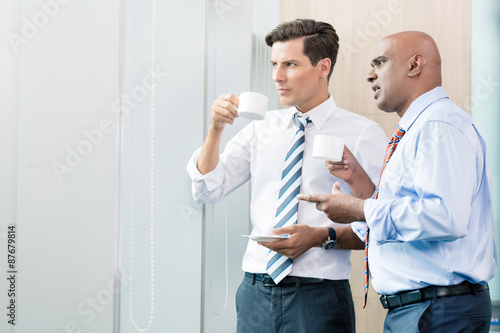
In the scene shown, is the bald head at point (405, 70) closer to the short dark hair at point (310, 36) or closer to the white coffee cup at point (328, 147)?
the white coffee cup at point (328, 147)

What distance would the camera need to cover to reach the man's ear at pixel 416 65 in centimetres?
155

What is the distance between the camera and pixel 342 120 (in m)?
1.85

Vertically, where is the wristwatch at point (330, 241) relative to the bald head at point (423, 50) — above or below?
Answer: below

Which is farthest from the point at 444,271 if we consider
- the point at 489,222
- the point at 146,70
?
the point at 146,70

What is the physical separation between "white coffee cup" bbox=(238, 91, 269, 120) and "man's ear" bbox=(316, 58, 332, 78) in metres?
0.37

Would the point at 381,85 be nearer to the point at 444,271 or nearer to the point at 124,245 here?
the point at 444,271

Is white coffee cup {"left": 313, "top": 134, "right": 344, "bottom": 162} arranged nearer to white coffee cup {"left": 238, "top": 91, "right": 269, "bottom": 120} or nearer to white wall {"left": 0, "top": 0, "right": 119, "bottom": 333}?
white coffee cup {"left": 238, "top": 91, "right": 269, "bottom": 120}

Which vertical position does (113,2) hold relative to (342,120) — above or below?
above

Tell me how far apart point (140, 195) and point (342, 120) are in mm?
719

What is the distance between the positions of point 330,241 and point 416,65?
0.57 metres

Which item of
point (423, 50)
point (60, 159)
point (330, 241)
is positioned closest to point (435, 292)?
point (330, 241)

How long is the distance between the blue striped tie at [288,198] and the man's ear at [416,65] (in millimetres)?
410

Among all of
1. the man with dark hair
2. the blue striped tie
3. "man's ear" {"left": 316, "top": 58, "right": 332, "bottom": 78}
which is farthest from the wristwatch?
"man's ear" {"left": 316, "top": 58, "right": 332, "bottom": 78}

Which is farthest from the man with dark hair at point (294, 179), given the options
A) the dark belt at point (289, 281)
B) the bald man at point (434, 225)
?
the bald man at point (434, 225)
